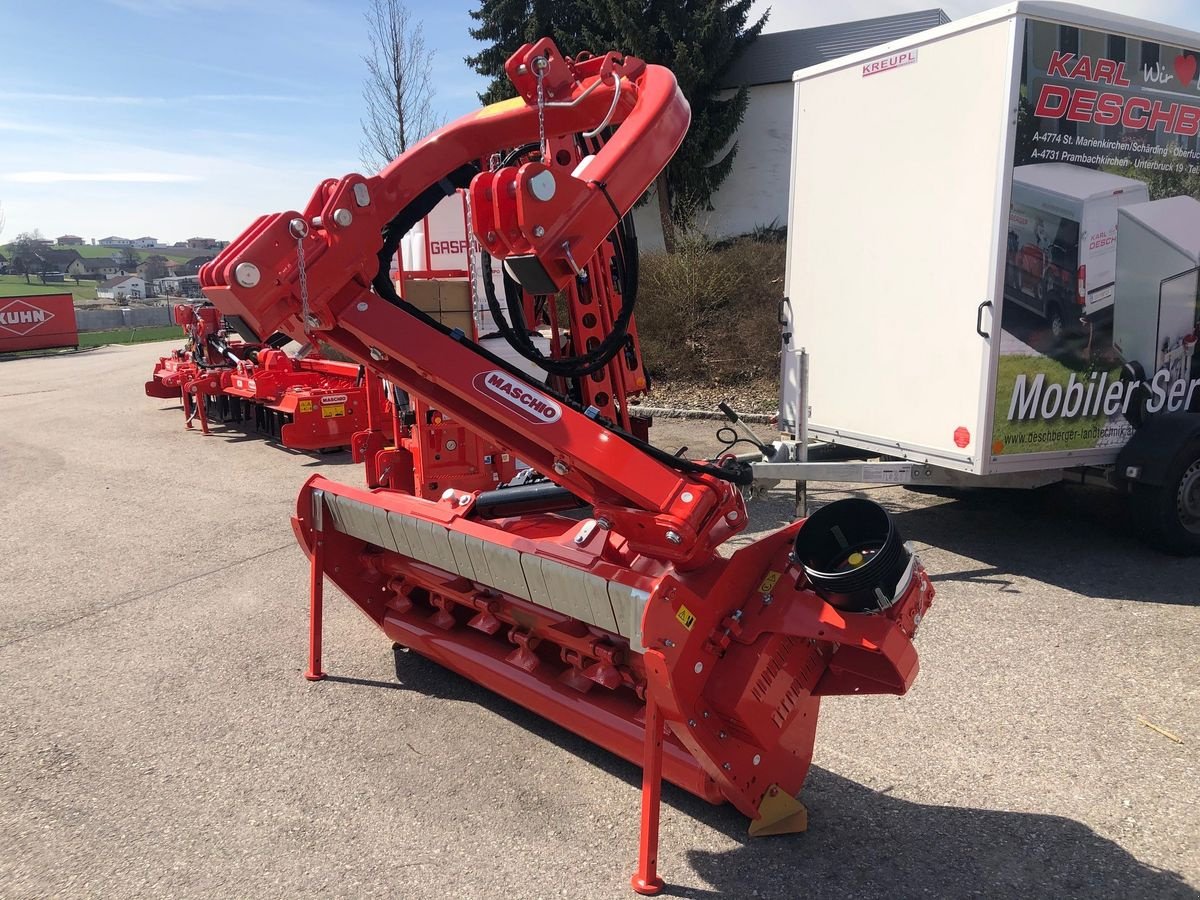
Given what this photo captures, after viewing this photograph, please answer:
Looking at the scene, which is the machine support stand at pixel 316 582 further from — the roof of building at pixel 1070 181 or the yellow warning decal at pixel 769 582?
the roof of building at pixel 1070 181

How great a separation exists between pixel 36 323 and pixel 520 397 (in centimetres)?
3075

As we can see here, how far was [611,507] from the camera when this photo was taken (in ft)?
10.0

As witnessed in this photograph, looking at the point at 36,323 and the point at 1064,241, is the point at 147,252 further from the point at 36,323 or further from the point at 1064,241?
the point at 1064,241

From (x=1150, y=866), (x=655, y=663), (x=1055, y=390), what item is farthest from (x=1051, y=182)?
(x=655, y=663)

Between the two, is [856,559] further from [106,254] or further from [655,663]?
[106,254]

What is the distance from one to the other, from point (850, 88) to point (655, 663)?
16.3ft

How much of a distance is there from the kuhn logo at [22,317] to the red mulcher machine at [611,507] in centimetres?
2945

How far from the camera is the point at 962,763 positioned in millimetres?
3541

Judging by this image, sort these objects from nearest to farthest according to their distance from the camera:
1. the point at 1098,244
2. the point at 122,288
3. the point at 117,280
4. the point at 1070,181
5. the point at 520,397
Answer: the point at 520,397, the point at 1070,181, the point at 1098,244, the point at 122,288, the point at 117,280

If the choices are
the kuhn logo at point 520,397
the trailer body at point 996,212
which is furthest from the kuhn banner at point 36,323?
the kuhn logo at point 520,397

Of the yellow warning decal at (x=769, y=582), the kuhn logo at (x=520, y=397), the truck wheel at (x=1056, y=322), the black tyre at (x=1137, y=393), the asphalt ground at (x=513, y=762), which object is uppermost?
the truck wheel at (x=1056, y=322)

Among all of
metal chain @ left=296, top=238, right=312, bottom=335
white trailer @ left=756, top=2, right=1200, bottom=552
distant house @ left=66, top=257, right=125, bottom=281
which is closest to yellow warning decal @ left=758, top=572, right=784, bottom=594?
metal chain @ left=296, top=238, right=312, bottom=335

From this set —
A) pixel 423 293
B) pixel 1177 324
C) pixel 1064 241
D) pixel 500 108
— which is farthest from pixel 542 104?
pixel 1177 324

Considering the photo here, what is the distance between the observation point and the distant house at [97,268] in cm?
6462
